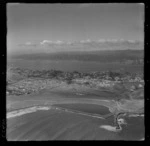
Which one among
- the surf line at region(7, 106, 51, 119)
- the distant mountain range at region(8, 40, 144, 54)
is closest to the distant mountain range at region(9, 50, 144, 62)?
the distant mountain range at region(8, 40, 144, 54)

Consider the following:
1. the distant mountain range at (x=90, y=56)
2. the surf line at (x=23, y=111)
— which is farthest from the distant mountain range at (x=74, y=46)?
the surf line at (x=23, y=111)

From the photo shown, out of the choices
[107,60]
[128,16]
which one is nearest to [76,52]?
[107,60]

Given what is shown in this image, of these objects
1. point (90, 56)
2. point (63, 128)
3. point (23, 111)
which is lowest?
point (63, 128)

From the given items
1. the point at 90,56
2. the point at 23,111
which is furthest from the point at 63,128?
the point at 90,56

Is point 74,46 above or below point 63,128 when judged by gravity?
above

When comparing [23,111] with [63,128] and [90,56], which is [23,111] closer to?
[63,128]

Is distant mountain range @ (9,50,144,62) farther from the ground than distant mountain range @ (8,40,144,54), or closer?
closer

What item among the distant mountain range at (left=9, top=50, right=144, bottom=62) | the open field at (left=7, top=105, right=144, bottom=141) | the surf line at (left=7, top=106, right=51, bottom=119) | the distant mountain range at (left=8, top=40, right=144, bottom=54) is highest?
the distant mountain range at (left=8, top=40, right=144, bottom=54)

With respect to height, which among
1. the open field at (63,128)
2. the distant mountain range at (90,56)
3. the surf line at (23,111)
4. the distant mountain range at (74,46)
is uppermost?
the distant mountain range at (74,46)

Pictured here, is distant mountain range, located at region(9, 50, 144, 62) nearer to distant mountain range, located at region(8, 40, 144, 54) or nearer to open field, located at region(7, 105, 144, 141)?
distant mountain range, located at region(8, 40, 144, 54)

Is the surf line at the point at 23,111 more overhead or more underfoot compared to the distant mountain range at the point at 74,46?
more underfoot

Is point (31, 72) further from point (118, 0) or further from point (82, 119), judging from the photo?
point (118, 0)

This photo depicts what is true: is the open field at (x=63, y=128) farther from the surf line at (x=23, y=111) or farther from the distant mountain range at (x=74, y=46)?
the distant mountain range at (x=74, y=46)
